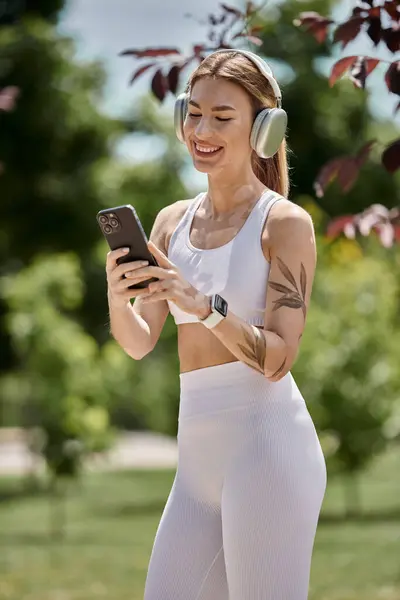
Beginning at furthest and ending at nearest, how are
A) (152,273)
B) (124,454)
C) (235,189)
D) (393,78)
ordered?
(124,454) < (393,78) < (235,189) < (152,273)

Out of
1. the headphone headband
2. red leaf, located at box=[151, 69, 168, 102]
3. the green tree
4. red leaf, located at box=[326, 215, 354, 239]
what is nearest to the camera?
the headphone headband

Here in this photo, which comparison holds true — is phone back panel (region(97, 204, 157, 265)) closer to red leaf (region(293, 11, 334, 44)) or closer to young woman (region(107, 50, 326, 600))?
young woman (region(107, 50, 326, 600))

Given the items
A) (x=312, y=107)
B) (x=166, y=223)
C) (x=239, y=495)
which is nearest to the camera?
(x=239, y=495)

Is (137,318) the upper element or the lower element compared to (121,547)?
upper

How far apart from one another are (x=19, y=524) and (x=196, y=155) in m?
13.6

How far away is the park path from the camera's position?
26172 millimetres

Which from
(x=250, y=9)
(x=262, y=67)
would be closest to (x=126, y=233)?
(x=262, y=67)

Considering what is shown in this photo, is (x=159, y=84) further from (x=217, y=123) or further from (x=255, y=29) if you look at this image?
(x=217, y=123)

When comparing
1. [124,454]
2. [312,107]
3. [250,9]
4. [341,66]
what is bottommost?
[124,454]

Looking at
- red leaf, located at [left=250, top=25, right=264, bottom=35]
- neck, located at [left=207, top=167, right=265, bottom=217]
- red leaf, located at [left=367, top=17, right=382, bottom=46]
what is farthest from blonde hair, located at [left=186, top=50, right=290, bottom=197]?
red leaf, located at [left=250, top=25, right=264, bottom=35]

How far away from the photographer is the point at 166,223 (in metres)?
3.33

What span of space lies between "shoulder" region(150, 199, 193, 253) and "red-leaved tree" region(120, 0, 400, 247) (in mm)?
674

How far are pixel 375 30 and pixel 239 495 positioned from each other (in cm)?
160

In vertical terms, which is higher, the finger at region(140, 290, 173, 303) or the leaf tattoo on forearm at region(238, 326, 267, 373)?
the finger at region(140, 290, 173, 303)
